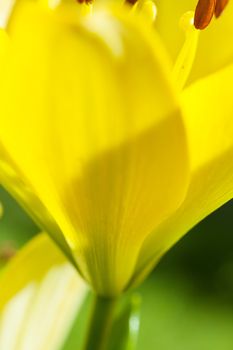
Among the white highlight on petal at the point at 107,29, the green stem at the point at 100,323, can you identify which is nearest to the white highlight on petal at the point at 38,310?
the green stem at the point at 100,323

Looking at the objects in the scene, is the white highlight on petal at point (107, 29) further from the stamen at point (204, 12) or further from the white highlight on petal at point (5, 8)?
the white highlight on petal at point (5, 8)

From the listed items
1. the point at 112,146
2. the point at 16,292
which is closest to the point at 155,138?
the point at 112,146

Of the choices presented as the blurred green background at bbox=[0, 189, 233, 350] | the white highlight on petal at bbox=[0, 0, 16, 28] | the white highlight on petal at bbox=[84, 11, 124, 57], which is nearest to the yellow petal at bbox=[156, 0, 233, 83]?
the white highlight on petal at bbox=[0, 0, 16, 28]

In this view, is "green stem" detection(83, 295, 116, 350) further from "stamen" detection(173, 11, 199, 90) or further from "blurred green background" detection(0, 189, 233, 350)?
"blurred green background" detection(0, 189, 233, 350)

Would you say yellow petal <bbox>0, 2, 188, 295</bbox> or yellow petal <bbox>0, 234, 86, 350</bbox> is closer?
yellow petal <bbox>0, 2, 188, 295</bbox>

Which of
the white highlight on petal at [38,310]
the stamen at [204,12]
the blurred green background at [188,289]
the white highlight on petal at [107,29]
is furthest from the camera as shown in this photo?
the blurred green background at [188,289]

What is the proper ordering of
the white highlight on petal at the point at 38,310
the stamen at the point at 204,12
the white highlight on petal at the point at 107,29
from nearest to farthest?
the white highlight on petal at the point at 107,29, the stamen at the point at 204,12, the white highlight on petal at the point at 38,310
